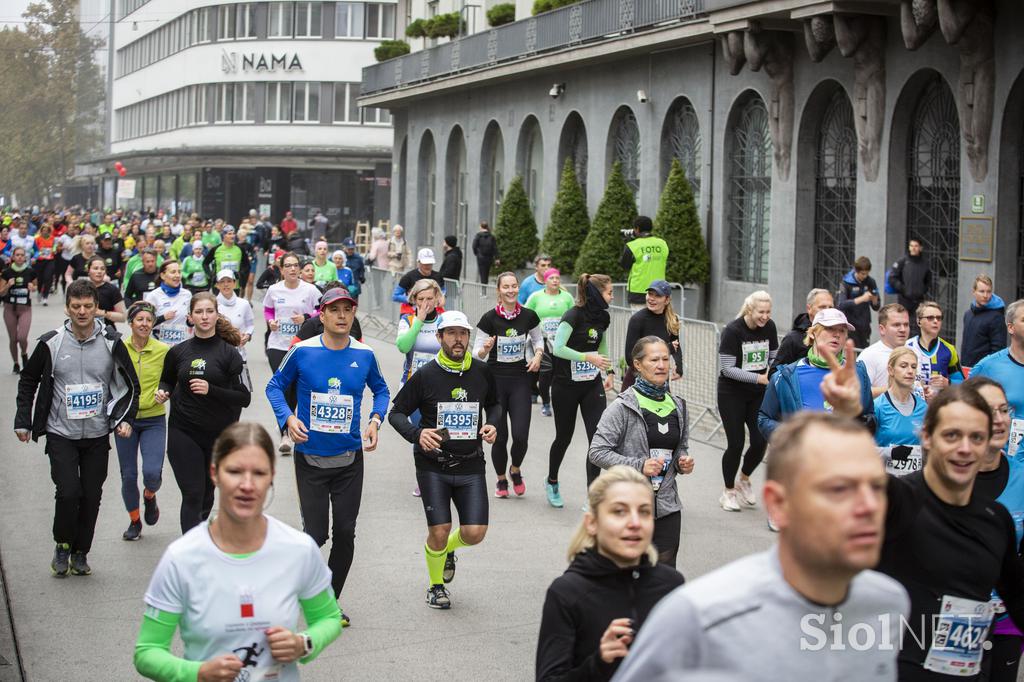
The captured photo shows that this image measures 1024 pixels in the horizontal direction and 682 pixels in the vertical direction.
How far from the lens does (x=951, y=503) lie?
5.04 meters

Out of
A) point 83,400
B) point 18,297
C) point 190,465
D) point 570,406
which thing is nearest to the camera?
point 83,400

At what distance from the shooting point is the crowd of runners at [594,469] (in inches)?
122

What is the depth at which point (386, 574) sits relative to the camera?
10.3m

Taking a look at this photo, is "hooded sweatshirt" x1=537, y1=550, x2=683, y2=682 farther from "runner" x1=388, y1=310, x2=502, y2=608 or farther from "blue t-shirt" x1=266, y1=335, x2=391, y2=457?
"runner" x1=388, y1=310, x2=502, y2=608

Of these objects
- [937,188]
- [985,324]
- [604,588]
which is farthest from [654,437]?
[937,188]

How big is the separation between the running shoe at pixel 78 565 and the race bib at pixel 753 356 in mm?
5054

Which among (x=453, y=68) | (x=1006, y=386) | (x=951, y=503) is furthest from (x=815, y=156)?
(x=951, y=503)

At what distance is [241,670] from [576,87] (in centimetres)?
3136

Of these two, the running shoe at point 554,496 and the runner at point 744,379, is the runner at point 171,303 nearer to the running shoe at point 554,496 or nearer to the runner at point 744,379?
the running shoe at point 554,496

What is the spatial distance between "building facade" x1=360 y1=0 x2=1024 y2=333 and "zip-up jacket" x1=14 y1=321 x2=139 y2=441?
44.6 feet

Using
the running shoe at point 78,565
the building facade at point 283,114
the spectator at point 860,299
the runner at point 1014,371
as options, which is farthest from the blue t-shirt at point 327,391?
the building facade at point 283,114

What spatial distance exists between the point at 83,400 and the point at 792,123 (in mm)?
18571

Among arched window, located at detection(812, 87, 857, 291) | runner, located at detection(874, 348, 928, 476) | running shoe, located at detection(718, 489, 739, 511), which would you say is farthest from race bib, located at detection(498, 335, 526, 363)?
arched window, located at detection(812, 87, 857, 291)

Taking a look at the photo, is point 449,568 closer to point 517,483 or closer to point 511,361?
point 511,361
